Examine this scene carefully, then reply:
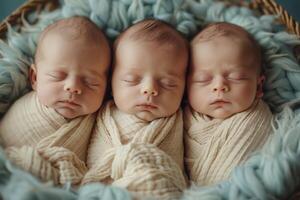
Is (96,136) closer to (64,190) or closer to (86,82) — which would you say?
(86,82)

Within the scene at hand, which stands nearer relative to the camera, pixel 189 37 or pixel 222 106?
pixel 222 106

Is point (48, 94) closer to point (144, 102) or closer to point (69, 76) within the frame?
point (69, 76)

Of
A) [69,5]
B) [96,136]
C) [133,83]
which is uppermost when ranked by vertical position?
[69,5]

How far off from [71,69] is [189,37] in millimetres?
350

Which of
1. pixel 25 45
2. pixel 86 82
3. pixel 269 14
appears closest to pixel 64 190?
pixel 86 82

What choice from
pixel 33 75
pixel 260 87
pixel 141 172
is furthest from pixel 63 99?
pixel 260 87

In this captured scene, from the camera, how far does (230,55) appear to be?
115cm

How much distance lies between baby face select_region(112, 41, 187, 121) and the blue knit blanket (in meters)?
0.17

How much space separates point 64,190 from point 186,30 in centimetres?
57

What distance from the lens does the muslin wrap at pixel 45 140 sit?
1.00 m

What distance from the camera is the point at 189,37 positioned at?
51.6 inches

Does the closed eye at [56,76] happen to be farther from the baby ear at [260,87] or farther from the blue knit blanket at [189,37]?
the baby ear at [260,87]

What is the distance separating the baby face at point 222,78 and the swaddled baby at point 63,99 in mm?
217

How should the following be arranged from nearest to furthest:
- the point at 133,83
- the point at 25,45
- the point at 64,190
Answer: the point at 64,190
the point at 133,83
the point at 25,45
